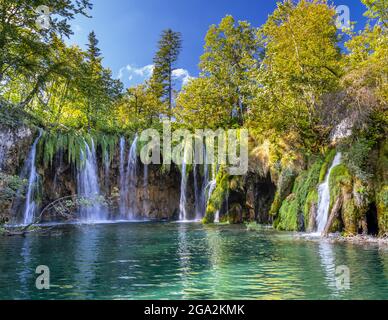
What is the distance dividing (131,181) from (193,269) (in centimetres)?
2475

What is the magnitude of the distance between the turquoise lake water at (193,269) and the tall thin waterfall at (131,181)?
1813 cm

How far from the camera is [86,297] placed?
25.3 ft

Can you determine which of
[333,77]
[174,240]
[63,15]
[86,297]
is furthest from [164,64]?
[86,297]

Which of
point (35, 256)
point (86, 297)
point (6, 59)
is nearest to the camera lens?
point (86, 297)

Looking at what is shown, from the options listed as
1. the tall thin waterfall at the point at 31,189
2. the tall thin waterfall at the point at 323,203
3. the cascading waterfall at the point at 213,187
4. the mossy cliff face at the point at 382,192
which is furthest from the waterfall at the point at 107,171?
the mossy cliff face at the point at 382,192

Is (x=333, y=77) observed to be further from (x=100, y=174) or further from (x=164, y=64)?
(x=164, y=64)

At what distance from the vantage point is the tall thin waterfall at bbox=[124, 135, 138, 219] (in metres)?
34.2

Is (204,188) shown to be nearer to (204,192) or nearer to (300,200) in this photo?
(204,192)

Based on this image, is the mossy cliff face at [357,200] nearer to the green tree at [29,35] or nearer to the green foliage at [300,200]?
the green foliage at [300,200]

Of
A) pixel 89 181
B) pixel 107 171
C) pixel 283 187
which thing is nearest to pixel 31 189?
pixel 89 181

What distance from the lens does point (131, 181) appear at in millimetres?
34500

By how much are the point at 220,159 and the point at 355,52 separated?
11336 mm

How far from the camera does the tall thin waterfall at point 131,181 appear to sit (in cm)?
3419
